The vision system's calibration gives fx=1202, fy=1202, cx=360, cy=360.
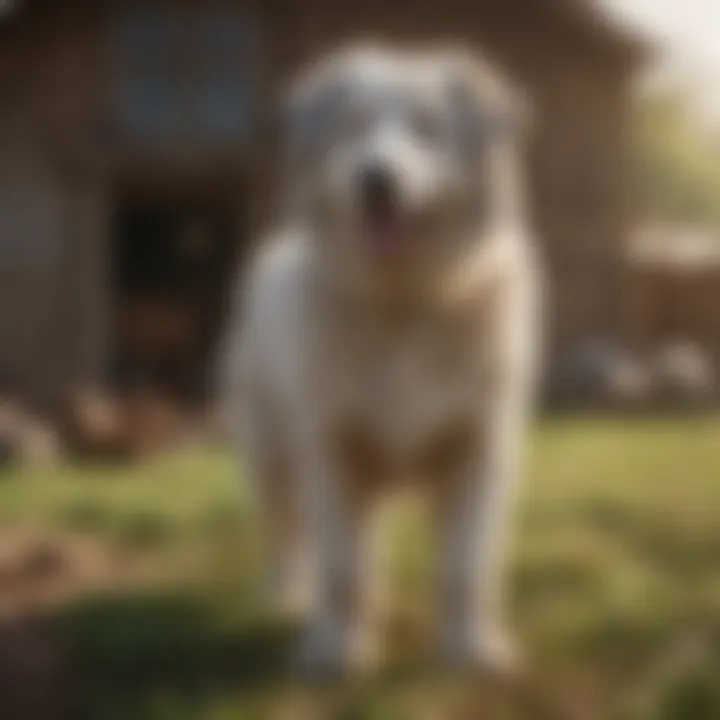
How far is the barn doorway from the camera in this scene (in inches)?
27.3

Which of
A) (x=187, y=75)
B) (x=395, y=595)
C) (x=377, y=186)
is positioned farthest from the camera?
(x=187, y=75)

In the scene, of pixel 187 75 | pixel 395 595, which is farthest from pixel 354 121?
pixel 187 75

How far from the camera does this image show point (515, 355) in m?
0.61

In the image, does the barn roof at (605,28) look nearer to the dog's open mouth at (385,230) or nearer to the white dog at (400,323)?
the white dog at (400,323)

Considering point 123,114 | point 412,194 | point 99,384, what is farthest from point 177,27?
point 412,194

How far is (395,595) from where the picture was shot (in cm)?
63

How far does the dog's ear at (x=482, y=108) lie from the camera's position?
0.55 m

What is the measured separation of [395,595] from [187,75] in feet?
1.44

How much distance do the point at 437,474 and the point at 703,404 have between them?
19 centimetres

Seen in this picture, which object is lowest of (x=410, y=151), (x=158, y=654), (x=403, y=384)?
(x=158, y=654)

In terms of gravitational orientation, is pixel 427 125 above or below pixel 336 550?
above

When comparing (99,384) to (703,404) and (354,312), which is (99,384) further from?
(703,404)

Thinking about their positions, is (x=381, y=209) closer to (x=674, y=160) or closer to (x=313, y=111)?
(x=313, y=111)

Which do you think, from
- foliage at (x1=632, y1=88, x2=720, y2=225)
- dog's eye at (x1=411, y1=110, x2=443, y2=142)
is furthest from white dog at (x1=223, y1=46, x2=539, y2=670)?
foliage at (x1=632, y1=88, x2=720, y2=225)
